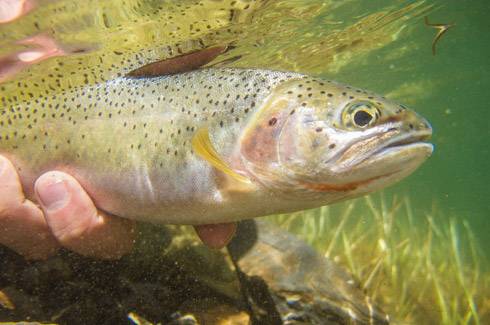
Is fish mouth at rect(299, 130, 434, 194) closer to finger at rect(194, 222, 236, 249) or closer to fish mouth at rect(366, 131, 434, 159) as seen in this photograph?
fish mouth at rect(366, 131, 434, 159)

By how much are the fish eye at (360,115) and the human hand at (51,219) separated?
2.49 meters

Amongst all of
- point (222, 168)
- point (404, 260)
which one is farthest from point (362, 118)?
point (404, 260)

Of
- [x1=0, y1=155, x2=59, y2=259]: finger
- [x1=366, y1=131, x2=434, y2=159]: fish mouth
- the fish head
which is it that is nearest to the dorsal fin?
[x1=0, y1=155, x2=59, y2=259]: finger

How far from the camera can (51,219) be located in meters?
2.51

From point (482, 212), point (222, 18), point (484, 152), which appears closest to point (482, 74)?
point (482, 212)

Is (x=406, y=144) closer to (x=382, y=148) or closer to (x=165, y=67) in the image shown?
(x=382, y=148)

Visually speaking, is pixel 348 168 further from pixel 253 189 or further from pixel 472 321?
pixel 472 321

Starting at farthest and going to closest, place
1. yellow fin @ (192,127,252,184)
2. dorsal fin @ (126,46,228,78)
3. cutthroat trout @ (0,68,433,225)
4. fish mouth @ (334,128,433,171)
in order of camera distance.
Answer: dorsal fin @ (126,46,228,78), yellow fin @ (192,127,252,184), cutthroat trout @ (0,68,433,225), fish mouth @ (334,128,433,171)

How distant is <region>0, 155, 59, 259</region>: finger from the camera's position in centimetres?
250

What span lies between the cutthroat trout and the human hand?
0.67ft

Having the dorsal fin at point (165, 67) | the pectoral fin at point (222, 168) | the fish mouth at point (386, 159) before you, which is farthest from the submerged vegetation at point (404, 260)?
the dorsal fin at point (165, 67)

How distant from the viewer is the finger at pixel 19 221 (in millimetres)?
2500

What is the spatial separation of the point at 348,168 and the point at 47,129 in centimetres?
332

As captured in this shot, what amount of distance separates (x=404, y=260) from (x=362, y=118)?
6.58 m
